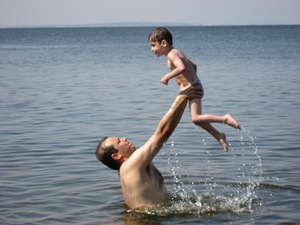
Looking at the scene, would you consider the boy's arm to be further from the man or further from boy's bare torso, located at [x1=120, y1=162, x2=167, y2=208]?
boy's bare torso, located at [x1=120, y1=162, x2=167, y2=208]

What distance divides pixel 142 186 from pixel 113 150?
0.52 metres

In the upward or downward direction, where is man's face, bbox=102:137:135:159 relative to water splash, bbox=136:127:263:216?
upward

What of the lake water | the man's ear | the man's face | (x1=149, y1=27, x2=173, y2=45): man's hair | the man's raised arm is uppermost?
(x1=149, y1=27, x2=173, y2=45): man's hair

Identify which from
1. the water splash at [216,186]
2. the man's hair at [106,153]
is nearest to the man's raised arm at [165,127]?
the man's hair at [106,153]

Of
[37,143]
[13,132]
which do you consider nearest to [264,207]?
[37,143]

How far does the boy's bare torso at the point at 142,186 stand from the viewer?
7704 mm

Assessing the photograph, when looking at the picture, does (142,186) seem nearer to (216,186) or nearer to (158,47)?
(158,47)

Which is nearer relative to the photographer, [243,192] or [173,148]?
[243,192]

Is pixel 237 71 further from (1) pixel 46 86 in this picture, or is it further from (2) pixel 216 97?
(2) pixel 216 97

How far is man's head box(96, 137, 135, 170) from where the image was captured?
7652 mm

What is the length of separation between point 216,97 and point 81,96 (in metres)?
4.36

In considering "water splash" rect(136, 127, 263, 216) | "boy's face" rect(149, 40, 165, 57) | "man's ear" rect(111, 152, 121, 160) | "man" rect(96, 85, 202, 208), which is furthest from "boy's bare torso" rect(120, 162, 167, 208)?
"boy's face" rect(149, 40, 165, 57)

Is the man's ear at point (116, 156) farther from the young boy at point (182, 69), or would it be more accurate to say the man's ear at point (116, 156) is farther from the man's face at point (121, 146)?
the young boy at point (182, 69)

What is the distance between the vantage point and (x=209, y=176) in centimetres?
1086
